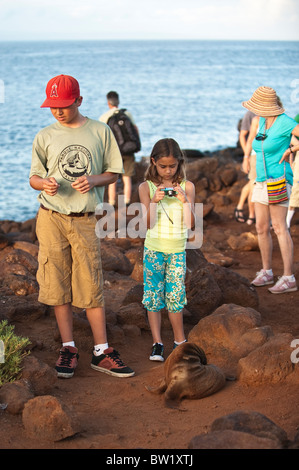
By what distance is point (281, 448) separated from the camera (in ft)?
11.2

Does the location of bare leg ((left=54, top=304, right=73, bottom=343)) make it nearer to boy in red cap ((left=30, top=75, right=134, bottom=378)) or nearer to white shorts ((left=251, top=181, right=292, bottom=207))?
boy in red cap ((left=30, top=75, right=134, bottom=378))

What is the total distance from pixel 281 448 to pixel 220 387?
4.03ft

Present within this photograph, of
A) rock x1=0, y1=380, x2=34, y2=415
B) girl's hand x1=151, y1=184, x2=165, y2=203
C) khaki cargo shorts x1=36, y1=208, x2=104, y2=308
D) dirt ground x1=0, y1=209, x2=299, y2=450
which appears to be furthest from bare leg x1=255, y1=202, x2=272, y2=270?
rock x1=0, y1=380, x2=34, y2=415

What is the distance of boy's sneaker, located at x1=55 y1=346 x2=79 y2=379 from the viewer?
4.93 meters

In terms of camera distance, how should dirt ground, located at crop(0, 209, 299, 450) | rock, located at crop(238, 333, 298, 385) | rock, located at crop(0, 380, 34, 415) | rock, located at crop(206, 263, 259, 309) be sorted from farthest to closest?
rock, located at crop(206, 263, 259, 309)
rock, located at crop(238, 333, 298, 385)
rock, located at crop(0, 380, 34, 415)
dirt ground, located at crop(0, 209, 299, 450)

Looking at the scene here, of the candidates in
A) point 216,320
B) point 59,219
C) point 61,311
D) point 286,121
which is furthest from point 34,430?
point 286,121

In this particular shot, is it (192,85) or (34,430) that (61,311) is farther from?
(192,85)

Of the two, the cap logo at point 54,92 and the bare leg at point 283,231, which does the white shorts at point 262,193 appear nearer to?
the bare leg at point 283,231

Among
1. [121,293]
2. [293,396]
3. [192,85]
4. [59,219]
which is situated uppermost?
[59,219]

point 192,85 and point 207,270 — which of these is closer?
point 207,270

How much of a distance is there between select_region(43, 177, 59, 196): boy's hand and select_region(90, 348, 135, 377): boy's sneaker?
1301 mm

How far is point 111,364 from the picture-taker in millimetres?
5051

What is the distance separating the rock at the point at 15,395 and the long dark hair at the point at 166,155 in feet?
6.07

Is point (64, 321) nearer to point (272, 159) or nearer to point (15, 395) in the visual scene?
point (15, 395)
